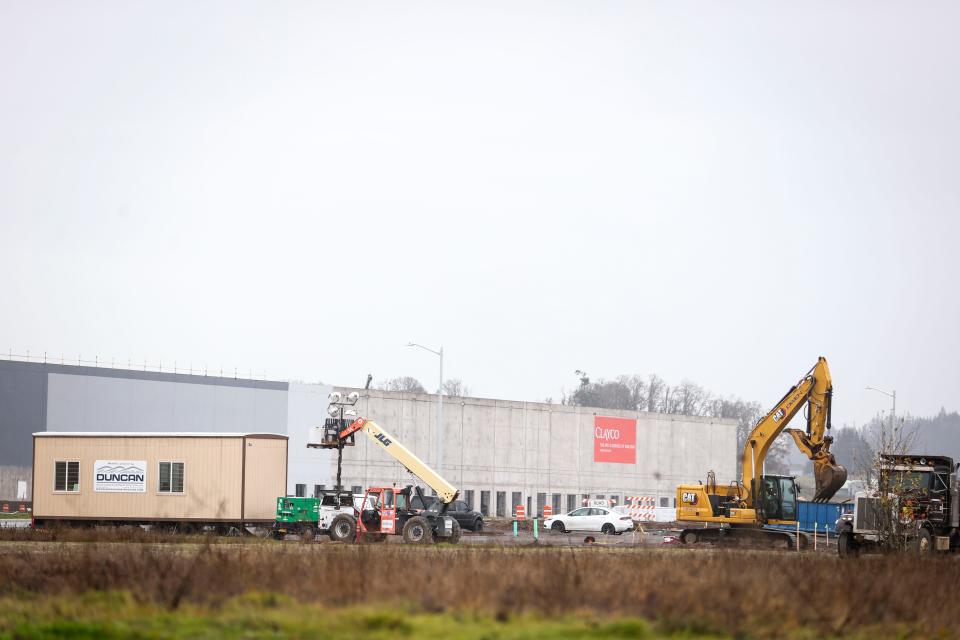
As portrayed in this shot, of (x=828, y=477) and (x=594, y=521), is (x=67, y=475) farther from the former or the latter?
(x=828, y=477)

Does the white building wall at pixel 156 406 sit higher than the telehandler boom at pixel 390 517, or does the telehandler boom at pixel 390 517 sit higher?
the white building wall at pixel 156 406

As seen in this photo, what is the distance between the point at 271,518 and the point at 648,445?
4510cm

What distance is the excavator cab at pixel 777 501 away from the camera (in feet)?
139

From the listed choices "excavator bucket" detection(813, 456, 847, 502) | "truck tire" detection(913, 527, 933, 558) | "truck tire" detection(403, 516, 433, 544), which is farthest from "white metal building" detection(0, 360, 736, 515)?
"truck tire" detection(913, 527, 933, 558)

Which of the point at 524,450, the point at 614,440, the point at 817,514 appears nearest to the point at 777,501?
the point at 817,514

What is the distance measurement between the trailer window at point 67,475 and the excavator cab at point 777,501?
78.0 ft

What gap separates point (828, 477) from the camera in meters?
38.2

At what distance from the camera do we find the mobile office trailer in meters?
41.3

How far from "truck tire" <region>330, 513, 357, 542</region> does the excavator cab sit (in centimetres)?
1432

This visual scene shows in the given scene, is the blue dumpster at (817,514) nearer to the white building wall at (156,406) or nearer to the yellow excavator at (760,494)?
the yellow excavator at (760,494)

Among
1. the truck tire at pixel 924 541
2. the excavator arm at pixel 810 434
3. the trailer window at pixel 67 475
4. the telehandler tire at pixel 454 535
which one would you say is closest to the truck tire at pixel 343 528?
the telehandler tire at pixel 454 535

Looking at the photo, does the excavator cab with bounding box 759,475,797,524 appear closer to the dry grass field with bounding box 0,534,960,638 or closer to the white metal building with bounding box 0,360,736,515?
the dry grass field with bounding box 0,534,960,638

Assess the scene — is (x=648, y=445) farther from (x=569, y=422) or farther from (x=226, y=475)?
(x=226, y=475)

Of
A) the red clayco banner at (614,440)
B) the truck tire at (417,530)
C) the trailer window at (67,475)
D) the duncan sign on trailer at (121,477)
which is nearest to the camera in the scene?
the truck tire at (417,530)
